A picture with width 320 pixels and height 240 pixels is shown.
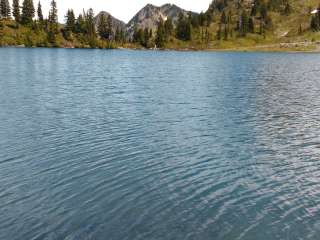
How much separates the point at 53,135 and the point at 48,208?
17.7 metres

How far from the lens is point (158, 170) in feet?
99.3

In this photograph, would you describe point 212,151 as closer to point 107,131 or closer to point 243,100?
point 107,131

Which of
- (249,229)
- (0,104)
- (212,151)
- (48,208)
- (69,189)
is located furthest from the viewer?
(0,104)

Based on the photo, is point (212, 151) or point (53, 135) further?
point (53, 135)

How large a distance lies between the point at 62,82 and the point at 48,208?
65.8 metres

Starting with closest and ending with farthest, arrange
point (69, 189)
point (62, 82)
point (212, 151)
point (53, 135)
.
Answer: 1. point (69, 189)
2. point (212, 151)
3. point (53, 135)
4. point (62, 82)

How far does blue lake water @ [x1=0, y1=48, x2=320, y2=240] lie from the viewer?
2128 cm

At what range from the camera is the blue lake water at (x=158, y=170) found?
69.8 feet

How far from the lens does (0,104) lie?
181 ft

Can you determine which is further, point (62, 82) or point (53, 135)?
point (62, 82)

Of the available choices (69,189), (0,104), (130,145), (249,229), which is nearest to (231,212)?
(249,229)

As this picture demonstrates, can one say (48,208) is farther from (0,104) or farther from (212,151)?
(0,104)

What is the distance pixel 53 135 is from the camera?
3984 centimetres

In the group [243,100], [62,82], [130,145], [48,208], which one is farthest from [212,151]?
[62,82]
